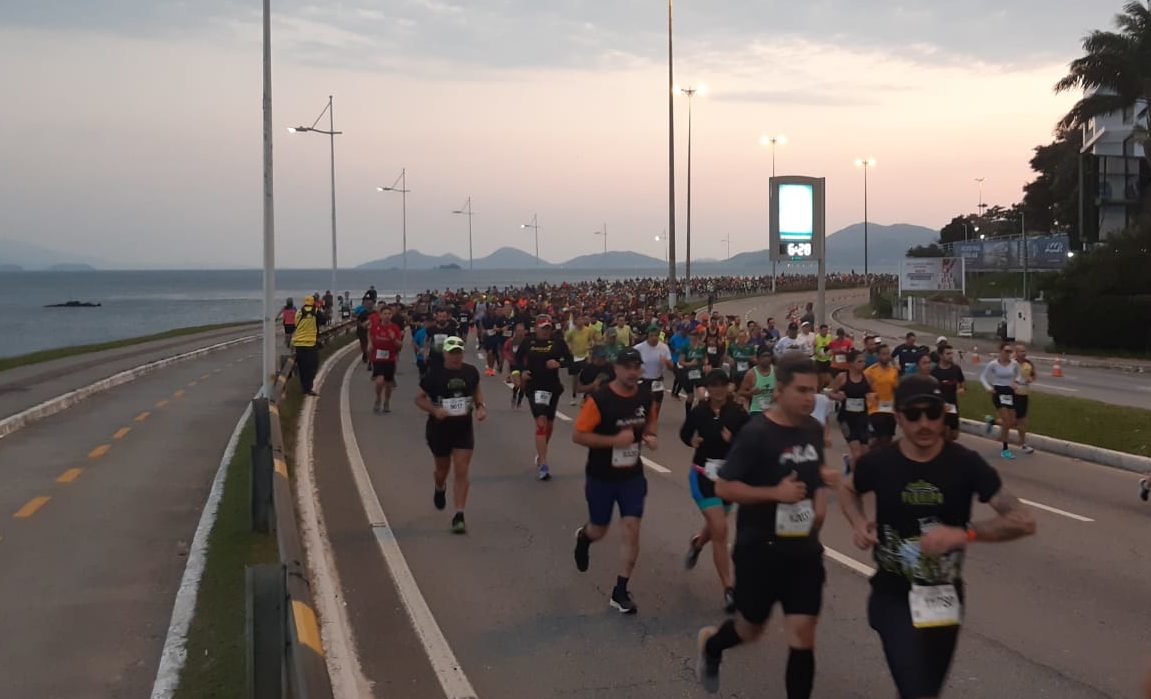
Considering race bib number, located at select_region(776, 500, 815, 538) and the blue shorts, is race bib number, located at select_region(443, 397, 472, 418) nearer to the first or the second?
the blue shorts

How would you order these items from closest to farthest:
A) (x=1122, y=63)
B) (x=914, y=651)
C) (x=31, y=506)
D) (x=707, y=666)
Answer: (x=914, y=651)
(x=707, y=666)
(x=31, y=506)
(x=1122, y=63)

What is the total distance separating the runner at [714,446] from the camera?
789 centimetres

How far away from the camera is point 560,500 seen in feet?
40.0

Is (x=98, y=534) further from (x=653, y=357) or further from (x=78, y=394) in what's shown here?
(x=78, y=394)

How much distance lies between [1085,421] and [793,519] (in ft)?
48.3

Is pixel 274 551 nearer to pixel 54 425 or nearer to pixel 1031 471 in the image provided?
pixel 1031 471

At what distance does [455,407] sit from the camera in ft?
34.4

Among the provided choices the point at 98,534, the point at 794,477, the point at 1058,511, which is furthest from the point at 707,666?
the point at 1058,511

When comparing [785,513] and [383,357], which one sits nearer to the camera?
[785,513]

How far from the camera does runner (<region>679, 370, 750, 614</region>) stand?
7891 millimetres

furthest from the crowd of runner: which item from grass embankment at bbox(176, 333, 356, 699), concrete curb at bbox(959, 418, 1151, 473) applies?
grass embankment at bbox(176, 333, 356, 699)

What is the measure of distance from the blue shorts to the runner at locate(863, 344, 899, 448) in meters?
6.44

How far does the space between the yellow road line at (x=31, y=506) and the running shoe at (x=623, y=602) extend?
6.73 metres

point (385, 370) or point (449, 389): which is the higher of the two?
point (449, 389)
